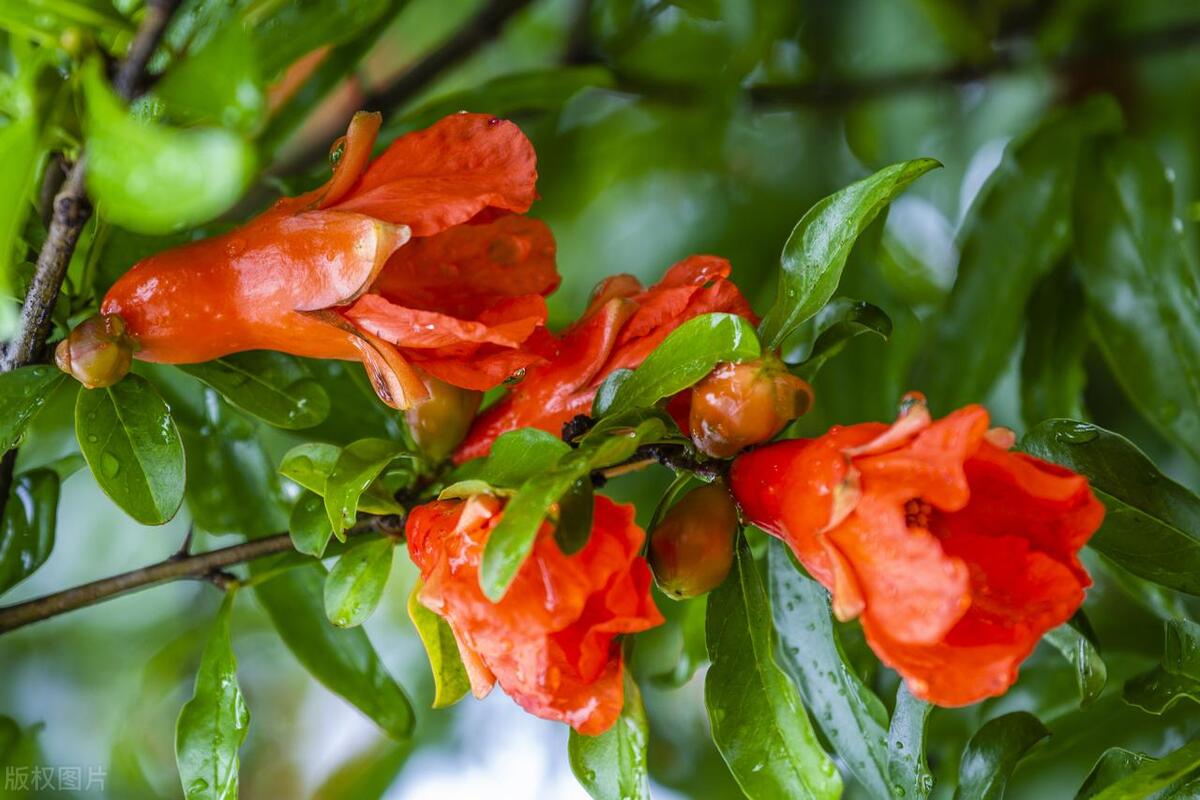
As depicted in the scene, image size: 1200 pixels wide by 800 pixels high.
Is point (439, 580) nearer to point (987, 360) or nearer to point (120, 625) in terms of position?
point (987, 360)

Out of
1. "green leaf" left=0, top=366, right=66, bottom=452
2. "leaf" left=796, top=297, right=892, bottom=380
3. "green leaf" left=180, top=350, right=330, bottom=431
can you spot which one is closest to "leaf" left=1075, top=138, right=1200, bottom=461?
"leaf" left=796, top=297, right=892, bottom=380

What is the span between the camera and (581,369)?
520mm

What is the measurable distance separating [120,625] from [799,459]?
2.50 feet

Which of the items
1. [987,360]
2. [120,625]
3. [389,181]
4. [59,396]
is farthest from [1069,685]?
[120,625]

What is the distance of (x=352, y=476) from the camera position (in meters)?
0.48

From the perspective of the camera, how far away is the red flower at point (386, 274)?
0.46m

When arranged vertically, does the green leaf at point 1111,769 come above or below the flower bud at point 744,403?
below

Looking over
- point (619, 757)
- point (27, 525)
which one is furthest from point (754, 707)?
point (27, 525)

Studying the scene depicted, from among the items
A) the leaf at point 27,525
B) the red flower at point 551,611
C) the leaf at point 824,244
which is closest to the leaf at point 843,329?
the leaf at point 824,244

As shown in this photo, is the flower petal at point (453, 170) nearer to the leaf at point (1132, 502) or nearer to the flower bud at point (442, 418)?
the flower bud at point (442, 418)

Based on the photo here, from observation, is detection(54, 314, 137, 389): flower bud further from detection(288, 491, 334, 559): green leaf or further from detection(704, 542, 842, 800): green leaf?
detection(704, 542, 842, 800): green leaf

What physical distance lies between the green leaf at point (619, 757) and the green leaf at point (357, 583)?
115mm

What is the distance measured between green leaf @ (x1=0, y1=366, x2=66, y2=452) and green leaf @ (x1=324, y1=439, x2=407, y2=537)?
13 cm

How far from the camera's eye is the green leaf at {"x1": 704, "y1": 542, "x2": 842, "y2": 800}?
0.49 metres
